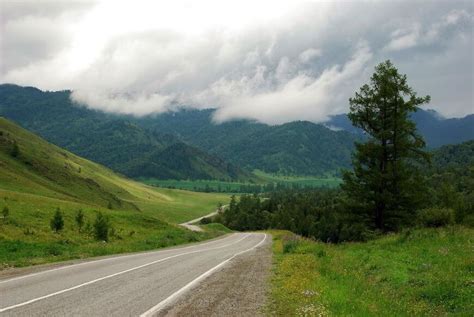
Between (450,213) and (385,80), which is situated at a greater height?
(385,80)

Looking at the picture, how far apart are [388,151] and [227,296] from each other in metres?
28.5

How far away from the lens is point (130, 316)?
35.1ft

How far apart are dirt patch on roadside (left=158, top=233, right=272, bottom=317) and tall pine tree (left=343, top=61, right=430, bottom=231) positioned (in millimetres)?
21454

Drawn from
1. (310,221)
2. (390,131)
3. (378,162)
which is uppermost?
(390,131)

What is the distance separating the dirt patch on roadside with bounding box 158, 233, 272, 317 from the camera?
11445 mm

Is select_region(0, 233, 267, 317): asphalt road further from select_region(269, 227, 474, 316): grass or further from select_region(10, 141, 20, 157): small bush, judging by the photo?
select_region(10, 141, 20, 157): small bush

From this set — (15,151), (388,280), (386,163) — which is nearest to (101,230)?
(386,163)

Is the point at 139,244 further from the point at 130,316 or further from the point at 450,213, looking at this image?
the point at 130,316

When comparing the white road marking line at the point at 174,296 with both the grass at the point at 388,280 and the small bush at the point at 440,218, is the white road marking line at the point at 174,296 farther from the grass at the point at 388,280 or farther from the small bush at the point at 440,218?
the small bush at the point at 440,218

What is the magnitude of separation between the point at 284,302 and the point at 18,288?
29.0 feet

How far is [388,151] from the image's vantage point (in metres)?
38.2

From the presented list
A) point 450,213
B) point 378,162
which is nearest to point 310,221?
point 378,162

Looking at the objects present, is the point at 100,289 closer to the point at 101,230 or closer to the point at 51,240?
the point at 51,240

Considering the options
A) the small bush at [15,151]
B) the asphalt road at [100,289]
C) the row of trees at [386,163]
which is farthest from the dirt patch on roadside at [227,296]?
the small bush at [15,151]
